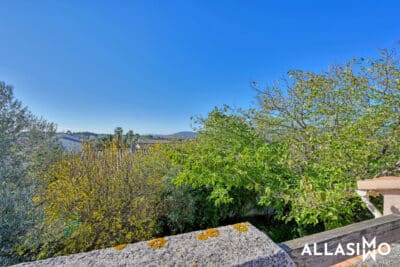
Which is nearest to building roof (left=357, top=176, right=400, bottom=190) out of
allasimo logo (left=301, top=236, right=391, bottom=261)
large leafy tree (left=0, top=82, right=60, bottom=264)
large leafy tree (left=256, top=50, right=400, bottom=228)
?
allasimo logo (left=301, top=236, right=391, bottom=261)

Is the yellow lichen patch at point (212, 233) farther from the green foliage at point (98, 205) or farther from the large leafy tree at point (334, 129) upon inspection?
the green foliage at point (98, 205)

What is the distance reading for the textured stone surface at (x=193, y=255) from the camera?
2.91 feet

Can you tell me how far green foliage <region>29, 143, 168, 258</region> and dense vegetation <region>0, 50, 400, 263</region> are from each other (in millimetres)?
22

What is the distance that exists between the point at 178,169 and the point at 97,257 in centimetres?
498

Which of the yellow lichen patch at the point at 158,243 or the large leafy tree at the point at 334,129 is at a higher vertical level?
the large leafy tree at the point at 334,129

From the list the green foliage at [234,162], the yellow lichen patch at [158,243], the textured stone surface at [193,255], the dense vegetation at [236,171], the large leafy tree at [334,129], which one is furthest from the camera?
the green foliage at [234,162]

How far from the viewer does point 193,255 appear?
3.05 ft

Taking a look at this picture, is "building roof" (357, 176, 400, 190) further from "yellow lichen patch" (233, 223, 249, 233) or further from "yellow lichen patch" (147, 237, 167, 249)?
"yellow lichen patch" (147, 237, 167, 249)

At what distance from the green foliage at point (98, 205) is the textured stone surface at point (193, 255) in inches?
150

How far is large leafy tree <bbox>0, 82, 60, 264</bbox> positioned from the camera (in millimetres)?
3596

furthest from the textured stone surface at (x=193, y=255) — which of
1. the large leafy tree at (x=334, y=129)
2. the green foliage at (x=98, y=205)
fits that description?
the green foliage at (x=98, y=205)

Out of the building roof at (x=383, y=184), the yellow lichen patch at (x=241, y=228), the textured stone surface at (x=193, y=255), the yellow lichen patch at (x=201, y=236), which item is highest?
the building roof at (x=383, y=184)

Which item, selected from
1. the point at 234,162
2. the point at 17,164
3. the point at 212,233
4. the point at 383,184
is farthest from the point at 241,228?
the point at 17,164

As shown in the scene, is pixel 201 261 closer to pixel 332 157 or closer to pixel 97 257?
pixel 97 257
